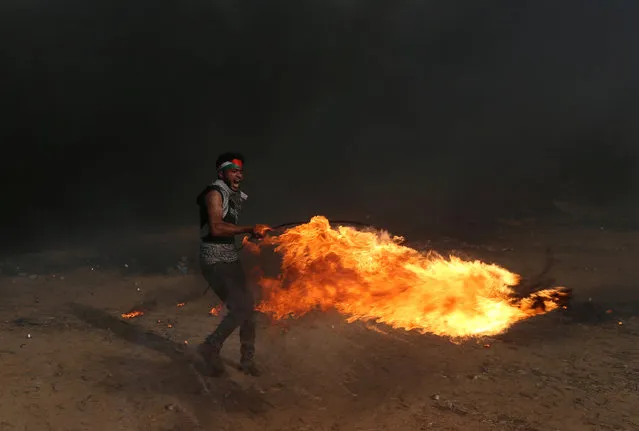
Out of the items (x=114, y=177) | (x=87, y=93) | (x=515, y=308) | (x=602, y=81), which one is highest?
(x=602, y=81)

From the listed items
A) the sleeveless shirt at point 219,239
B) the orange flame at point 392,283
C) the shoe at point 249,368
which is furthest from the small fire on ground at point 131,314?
the sleeveless shirt at point 219,239

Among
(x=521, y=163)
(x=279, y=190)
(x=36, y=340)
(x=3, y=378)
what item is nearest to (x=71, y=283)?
(x=36, y=340)

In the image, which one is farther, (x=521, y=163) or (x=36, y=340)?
(x=521, y=163)

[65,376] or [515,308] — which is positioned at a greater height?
[515,308]

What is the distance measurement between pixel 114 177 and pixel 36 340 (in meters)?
17.7

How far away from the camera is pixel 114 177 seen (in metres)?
22.4

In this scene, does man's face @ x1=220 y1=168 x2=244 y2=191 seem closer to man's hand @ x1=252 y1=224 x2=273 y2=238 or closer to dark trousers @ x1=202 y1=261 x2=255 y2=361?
man's hand @ x1=252 y1=224 x2=273 y2=238

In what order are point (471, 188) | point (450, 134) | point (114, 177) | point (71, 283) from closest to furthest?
point (71, 283) → point (471, 188) → point (114, 177) → point (450, 134)

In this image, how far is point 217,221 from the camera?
475 centimetres

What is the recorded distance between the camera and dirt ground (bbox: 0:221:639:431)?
14.0 ft

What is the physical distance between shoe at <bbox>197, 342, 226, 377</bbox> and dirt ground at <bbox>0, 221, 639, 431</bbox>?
0.29 feet

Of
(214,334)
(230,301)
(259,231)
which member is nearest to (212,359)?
(214,334)

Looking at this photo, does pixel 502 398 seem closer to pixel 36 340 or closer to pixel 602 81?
pixel 36 340

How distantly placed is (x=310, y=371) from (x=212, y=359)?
1082mm
